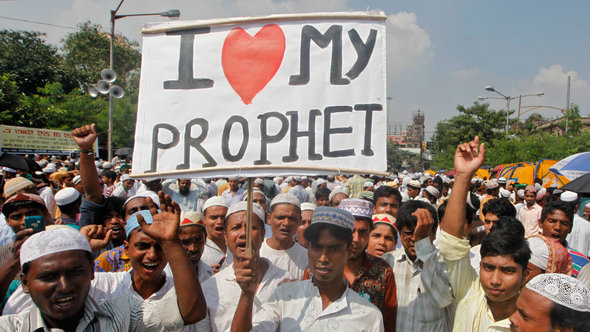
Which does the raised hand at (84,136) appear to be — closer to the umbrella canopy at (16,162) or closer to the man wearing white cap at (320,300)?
the man wearing white cap at (320,300)

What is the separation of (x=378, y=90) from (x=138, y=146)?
1.40 metres

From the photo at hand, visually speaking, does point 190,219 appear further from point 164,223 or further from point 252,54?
point 252,54

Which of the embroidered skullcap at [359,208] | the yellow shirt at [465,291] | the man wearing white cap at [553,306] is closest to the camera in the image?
the man wearing white cap at [553,306]

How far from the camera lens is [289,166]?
2453 millimetres

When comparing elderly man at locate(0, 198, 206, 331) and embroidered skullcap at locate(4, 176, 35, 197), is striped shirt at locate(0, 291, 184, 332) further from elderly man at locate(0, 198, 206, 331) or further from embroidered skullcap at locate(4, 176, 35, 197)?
embroidered skullcap at locate(4, 176, 35, 197)

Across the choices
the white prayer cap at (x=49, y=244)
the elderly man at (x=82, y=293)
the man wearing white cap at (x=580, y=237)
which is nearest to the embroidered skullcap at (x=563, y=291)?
the elderly man at (x=82, y=293)

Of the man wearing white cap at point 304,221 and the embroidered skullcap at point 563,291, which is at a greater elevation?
the embroidered skullcap at point 563,291

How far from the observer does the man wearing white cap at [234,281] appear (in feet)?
8.36

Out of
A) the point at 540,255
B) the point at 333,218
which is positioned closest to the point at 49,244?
the point at 333,218

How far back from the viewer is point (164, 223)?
2.20m

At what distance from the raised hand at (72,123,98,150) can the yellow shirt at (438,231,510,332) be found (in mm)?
2479

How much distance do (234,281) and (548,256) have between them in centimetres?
211

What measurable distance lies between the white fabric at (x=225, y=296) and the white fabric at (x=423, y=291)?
2.72ft

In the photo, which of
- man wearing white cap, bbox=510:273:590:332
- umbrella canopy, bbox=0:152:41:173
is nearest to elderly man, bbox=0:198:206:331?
man wearing white cap, bbox=510:273:590:332
